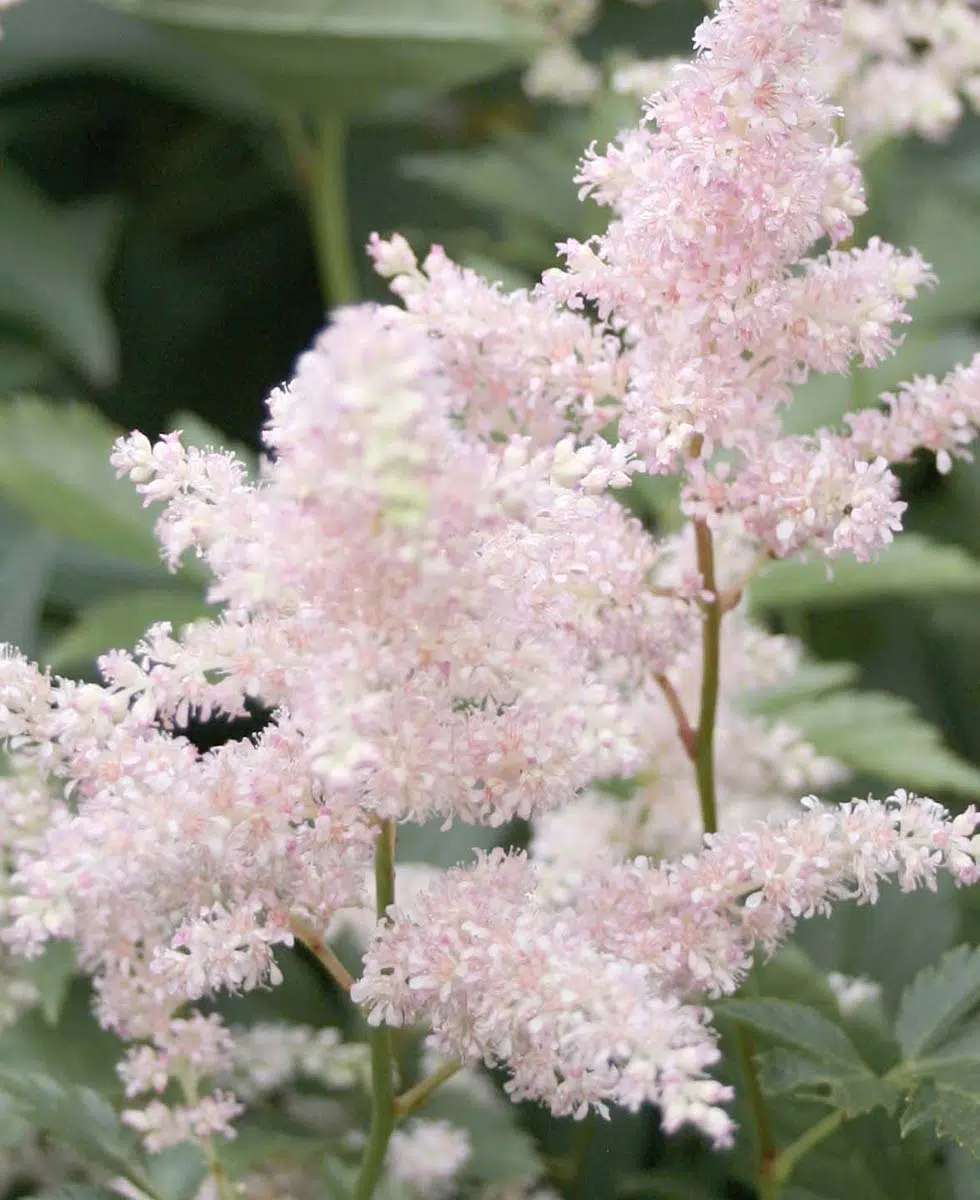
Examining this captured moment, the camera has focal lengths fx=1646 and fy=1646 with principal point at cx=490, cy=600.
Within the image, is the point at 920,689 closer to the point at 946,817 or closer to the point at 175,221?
the point at 946,817

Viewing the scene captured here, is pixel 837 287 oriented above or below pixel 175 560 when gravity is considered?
above

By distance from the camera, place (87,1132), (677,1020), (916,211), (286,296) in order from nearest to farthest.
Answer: (677,1020), (87,1132), (916,211), (286,296)

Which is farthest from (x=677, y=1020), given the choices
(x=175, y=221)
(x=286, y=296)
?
(x=175, y=221)

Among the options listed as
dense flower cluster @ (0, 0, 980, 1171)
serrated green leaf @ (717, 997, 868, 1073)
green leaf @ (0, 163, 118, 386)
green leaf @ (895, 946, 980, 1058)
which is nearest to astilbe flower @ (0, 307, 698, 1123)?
dense flower cluster @ (0, 0, 980, 1171)

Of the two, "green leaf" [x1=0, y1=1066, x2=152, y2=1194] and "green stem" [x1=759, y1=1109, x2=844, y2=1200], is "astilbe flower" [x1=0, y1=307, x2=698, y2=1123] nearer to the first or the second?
"green leaf" [x1=0, y1=1066, x2=152, y2=1194]

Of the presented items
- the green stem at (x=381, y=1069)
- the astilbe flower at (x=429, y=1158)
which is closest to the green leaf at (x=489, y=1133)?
the astilbe flower at (x=429, y=1158)

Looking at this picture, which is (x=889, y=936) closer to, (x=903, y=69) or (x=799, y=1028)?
(x=799, y=1028)

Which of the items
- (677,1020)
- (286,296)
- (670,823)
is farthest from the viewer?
(286,296)
